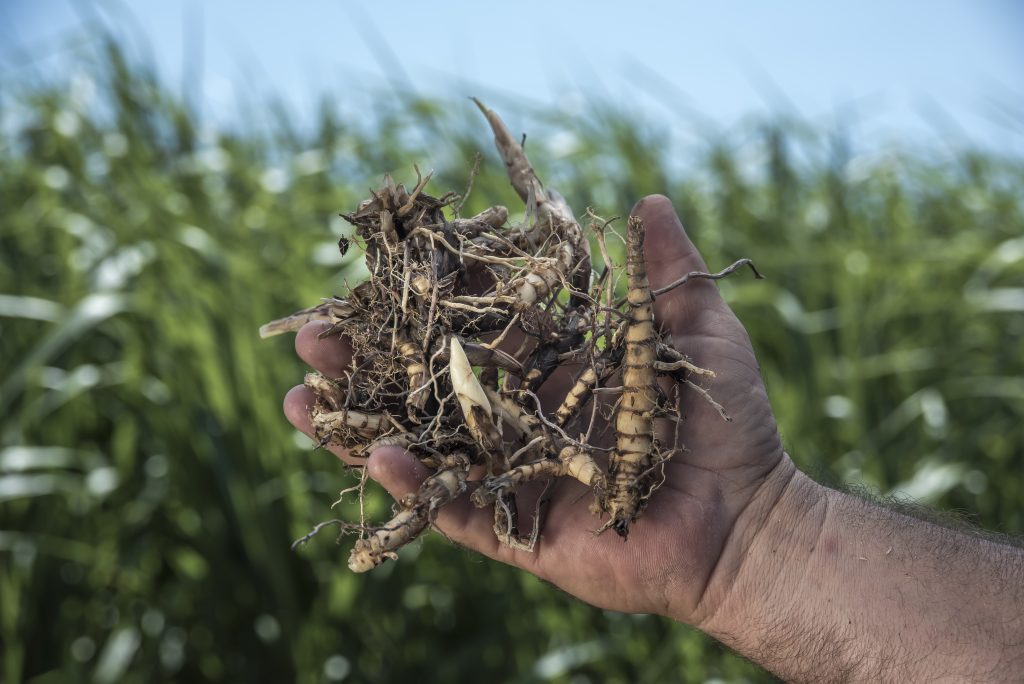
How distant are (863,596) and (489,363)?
23.9 inches

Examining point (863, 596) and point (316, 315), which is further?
point (316, 315)

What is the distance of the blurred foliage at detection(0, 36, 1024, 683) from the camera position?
7.00ft

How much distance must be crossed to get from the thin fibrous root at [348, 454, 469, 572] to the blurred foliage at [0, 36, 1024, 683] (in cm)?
73

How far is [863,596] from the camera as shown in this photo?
Answer: 1289 mm

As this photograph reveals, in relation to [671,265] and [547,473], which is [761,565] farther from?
[671,265]

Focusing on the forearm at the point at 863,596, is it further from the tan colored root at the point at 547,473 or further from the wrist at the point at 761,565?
the tan colored root at the point at 547,473

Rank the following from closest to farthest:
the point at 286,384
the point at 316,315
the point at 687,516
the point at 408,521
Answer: the point at 408,521 < the point at 687,516 < the point at 316,315 < the point at 286,384

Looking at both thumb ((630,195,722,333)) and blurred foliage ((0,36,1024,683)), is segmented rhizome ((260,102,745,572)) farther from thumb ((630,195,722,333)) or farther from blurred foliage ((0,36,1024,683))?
blurred foliage ((0,36,1024,683))

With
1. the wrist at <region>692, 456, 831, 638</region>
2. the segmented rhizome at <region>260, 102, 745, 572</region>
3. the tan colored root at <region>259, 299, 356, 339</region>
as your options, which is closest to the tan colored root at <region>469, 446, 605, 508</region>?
the segmented rhizome at <region>260, 102, 745, 572</region>

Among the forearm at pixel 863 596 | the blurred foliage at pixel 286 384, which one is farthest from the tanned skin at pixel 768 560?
the blurred foliage at pixel 286 384

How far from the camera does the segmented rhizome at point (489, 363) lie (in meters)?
1.26

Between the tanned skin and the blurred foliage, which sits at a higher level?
the tanned skin

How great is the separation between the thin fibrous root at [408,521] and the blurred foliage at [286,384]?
73 cm

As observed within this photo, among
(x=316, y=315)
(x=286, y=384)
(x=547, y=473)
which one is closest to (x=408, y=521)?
(x=547, y=473)
